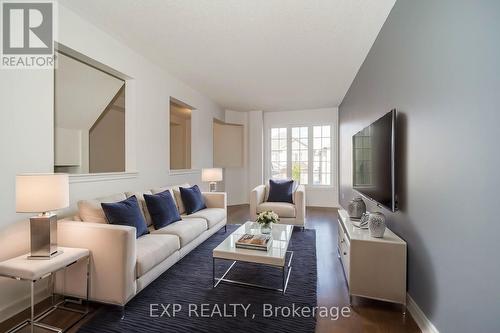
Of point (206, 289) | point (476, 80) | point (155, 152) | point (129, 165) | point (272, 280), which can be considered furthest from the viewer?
point (155, 152)

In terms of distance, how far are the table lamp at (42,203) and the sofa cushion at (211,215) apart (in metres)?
1.55

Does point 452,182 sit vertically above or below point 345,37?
below

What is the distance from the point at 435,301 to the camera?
1.54 meters

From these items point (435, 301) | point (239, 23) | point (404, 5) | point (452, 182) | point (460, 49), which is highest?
point (239, 23)

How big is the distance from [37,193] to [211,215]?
2.02 meters

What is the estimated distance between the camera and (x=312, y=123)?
6.23m

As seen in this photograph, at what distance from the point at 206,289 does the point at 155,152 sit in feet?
7.17

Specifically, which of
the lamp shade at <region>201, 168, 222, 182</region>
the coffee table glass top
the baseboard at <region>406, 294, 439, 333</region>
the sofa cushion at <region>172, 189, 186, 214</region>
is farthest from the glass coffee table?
the lamp shade at <region>201, 168, 222, 182</region>

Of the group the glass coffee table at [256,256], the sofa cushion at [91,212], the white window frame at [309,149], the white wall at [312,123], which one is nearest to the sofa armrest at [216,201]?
the glass coffee table at [256,256]

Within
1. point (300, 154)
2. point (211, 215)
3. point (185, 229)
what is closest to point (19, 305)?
point (185, 229)

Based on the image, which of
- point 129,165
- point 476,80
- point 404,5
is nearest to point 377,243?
point 476,80

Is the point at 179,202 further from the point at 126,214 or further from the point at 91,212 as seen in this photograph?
the point at 91,212

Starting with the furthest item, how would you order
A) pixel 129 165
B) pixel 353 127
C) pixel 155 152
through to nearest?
pixel 353 127 < pixel 155 152 < pixel 129 165

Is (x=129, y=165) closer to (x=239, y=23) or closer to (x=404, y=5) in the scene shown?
(x=239, y=23)
